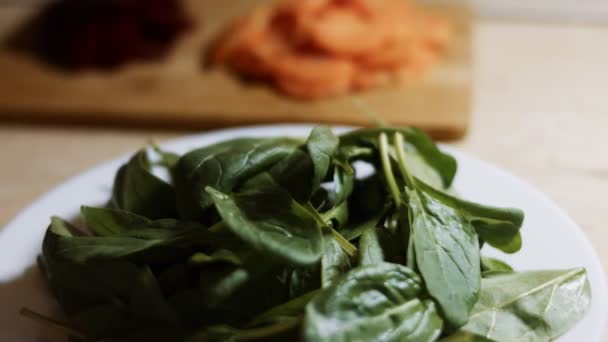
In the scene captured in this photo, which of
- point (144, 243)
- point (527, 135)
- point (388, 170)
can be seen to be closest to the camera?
point (144, 243)

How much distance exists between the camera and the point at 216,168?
98cm

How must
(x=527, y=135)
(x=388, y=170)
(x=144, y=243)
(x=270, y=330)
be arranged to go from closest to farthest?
1. (x=270, y=330)
2. (x=144, y=243)
3. (x=388, y=170)
4. (x=527, y=135)

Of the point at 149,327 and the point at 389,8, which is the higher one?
the point at 389,8

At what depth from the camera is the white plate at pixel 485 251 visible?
952mm

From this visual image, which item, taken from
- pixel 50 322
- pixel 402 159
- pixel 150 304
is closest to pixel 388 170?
pixel 402 159

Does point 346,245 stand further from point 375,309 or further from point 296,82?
point 296,82

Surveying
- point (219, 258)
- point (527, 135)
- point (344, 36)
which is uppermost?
point (344, 36)

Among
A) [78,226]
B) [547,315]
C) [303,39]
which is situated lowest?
[547,315]

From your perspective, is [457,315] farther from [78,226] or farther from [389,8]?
[389,8]

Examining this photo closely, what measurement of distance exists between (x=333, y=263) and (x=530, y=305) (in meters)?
0.24

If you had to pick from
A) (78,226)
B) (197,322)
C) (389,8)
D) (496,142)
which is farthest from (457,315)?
(389,8)

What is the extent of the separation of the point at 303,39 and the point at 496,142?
529 mm

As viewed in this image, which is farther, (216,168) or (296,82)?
(296,82)

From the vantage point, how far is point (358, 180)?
3.56 ft
